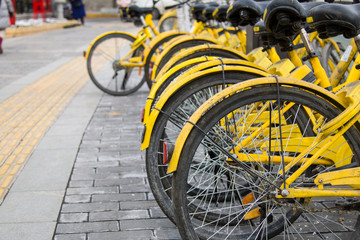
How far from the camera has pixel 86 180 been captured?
4559mm

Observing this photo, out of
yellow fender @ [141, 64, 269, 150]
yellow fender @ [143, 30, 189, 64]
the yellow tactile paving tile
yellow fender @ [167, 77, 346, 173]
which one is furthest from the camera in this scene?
yellow fender @ [143, 30, 189, 64]

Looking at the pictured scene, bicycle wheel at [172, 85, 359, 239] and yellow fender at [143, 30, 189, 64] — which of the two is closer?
bicycle wheel at [172, 85, 359, 239]

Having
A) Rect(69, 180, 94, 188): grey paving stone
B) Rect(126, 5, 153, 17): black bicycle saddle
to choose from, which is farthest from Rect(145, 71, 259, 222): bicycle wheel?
Rect(126, 5, 153, 17): black bicycle saddle

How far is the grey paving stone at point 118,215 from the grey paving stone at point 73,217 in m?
0.04

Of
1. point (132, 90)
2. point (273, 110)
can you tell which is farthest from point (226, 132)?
point (132, 90)

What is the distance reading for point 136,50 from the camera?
8.23 meters

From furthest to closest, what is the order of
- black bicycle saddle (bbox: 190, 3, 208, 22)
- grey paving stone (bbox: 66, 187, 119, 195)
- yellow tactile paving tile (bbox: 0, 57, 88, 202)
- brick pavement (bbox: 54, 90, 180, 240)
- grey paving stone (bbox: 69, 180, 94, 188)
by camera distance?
black bicycle saddle (bbox: 190, 3, 208, 22), yellow tactile paving tile (bbox: 0, 57, 88, 202), grey paving stone (bbox: 69, 180, 94, 188), grey paving stone (bbox: 66, 187, 119, 195), brick pavement (bbox: 54, 90, 180, 240)

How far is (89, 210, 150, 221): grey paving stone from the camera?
377 centimetres

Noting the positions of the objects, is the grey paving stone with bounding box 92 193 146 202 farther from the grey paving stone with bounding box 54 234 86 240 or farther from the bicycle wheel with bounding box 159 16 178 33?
the bicycle wheel with bounding box 159 16 178 33

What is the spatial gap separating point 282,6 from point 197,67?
77 centimetres

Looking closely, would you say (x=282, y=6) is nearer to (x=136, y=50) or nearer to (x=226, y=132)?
(x=226, y=132)

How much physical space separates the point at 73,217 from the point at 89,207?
0.21 metres

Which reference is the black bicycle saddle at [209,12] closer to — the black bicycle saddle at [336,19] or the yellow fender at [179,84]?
the yellow fender at [179,84]

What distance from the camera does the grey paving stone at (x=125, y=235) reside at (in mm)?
3447
